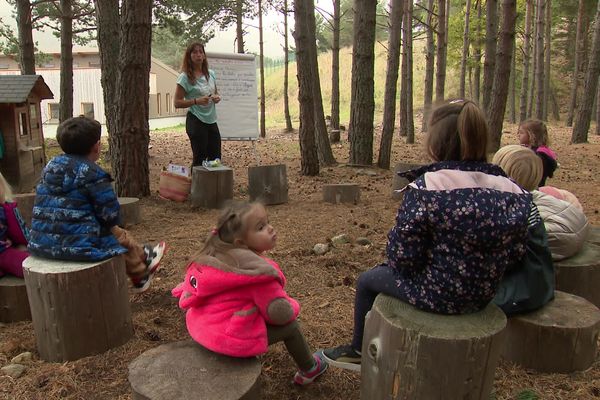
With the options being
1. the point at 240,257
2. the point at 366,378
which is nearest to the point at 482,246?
the point at 366,378

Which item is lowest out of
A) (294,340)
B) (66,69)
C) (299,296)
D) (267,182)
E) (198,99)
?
(299,296)

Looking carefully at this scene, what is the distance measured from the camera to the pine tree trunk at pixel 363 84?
827cm

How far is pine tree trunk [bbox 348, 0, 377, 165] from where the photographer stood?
8273 millimetres

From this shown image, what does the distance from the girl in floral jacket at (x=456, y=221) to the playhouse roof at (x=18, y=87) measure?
305 inches

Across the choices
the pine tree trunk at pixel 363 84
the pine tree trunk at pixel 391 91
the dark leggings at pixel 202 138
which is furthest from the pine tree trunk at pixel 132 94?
the pine tree trunk at pixel 391 91

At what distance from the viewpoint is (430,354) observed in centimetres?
204

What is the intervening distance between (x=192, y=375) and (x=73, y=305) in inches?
42.5

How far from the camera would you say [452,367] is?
2043 mm

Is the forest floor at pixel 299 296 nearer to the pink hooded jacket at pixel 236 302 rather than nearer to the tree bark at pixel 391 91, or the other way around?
the pink hooded jacket at pixel 236 302

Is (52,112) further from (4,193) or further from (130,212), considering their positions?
(4,193)

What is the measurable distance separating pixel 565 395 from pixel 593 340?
36cm

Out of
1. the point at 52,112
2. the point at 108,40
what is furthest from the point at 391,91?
the point at 52,112

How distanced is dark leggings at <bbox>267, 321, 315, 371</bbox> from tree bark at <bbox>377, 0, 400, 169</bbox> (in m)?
6.92

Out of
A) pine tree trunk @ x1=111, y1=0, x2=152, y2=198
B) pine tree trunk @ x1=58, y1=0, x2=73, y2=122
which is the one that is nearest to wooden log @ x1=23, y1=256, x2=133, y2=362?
pine tree trunk @ x1=111, y1=0, x2=152, y2=198
